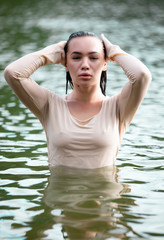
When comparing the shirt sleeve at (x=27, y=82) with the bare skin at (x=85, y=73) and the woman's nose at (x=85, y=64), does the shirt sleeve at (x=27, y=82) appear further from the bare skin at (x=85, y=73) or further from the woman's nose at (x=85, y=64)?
the woman's nose at (x=85, y=64)

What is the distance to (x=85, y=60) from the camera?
437cm

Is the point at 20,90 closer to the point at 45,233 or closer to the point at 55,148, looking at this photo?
the point at 55,148

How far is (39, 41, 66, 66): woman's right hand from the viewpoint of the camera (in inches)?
177

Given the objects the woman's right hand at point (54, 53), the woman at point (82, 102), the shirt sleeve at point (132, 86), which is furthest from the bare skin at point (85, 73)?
the shirt sleeve at point (132, 86)

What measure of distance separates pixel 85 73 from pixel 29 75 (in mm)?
562

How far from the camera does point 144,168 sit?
5230 millimetres

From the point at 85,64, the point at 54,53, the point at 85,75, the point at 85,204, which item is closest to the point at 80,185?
the point at 85,204

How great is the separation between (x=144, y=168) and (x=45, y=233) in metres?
2.14

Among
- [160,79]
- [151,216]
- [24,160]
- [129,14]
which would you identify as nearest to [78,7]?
[129,14]

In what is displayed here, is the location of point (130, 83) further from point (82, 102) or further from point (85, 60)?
point (82, 102)

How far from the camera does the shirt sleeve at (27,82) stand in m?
4.28

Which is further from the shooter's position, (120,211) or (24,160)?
(24,160)

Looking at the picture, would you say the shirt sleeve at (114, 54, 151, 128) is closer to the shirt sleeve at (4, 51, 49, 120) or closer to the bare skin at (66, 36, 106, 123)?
the bare skin at (66, 36, 106, 123)

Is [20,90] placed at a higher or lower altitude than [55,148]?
higher
